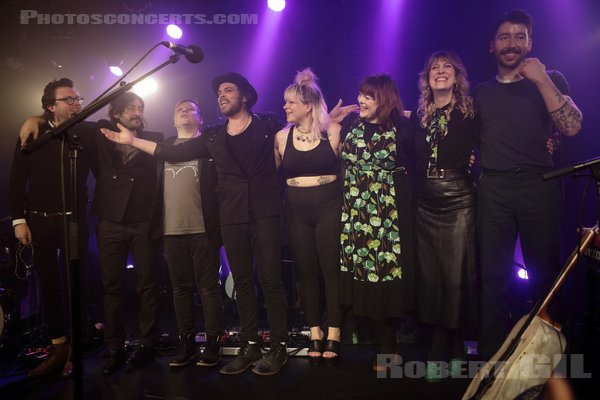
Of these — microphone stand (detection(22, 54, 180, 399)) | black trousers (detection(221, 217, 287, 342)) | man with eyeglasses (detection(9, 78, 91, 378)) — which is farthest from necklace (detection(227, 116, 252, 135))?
man with eyeglasses (detection(9, 78, 91, 378))

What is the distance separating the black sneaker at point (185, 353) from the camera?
3393 millimetres

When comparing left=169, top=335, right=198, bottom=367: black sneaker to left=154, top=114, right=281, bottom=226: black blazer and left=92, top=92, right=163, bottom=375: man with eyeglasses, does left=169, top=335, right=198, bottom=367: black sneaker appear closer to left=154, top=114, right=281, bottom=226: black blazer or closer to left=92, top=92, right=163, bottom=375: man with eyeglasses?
left=92, top=92, right=163, bottom=375: man with eyeglasses


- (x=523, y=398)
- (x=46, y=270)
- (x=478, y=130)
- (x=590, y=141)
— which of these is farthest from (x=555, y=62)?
(x=46, y=270)

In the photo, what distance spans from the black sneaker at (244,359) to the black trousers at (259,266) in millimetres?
71

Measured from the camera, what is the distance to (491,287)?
294 centimetres

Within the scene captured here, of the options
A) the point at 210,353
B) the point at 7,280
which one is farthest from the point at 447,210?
the point at 7,280

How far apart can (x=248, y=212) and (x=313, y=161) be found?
0.65 m

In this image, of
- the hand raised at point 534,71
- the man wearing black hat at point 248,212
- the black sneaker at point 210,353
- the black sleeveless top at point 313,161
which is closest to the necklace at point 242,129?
the man wearing black hat at point 248,212

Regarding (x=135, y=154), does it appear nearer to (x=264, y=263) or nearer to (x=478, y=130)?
(x=264, y=263)

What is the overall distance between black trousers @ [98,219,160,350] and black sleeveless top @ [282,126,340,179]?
133 centimetres

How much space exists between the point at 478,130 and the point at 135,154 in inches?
108

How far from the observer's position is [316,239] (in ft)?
10.8

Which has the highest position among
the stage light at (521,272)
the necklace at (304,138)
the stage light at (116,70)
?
the stage light at (116,70)

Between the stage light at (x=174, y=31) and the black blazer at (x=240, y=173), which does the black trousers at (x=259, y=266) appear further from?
the stage light at (x=174, y=31)
